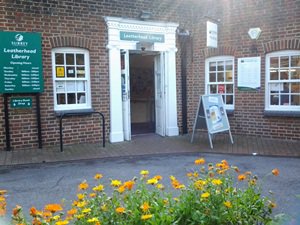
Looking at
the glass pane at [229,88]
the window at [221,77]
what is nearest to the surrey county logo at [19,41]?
the window at [221,77]

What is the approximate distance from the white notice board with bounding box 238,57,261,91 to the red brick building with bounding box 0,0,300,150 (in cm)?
3

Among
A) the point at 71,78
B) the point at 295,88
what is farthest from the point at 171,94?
the point at 295,88

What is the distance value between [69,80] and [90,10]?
6.47 ft

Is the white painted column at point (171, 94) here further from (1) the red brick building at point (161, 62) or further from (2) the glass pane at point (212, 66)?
(2) the glass pane at point (212, 66)

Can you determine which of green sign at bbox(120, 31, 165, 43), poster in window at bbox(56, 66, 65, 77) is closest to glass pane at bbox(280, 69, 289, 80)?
green sign at bbox(120, 31, 165, 43)

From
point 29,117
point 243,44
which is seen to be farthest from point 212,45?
point 29,117

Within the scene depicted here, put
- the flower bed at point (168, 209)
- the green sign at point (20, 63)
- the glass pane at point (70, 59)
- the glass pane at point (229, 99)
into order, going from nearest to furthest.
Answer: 1. the flower bed at point (168, 209)
2. the green sign at point (20, 63)
3. the glass pane at point (70, 59)
4. the glass pane at point (229, 99)

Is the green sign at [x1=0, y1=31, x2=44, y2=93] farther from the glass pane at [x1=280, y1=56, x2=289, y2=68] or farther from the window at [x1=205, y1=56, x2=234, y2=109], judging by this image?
the glass pane at [x1=280, y1=56, x2=289, y2=68]

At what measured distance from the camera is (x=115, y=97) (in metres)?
10.2

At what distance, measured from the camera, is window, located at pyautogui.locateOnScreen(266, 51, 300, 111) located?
998cm

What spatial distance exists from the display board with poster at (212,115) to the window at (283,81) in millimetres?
1565

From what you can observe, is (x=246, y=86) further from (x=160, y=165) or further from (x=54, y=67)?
(x=54, y=67)

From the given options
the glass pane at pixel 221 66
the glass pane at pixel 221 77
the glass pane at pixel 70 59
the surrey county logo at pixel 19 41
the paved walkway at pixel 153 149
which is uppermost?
the surrey county logo at pixel 19 41

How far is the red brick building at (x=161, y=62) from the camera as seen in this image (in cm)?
929
